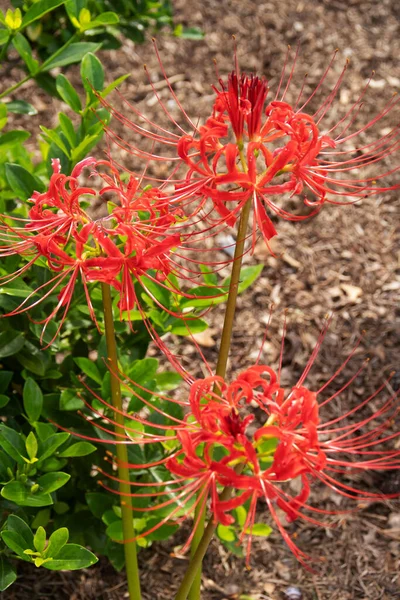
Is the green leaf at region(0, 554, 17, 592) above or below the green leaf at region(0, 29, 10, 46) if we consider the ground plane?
below

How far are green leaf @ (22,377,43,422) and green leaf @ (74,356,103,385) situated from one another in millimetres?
127

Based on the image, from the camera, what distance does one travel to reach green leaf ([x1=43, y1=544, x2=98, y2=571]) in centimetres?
165

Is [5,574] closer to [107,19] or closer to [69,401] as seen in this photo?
[69,401]

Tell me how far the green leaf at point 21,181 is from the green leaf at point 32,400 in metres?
0.49

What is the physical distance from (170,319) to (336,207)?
162 cm

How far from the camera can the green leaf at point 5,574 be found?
174 cm

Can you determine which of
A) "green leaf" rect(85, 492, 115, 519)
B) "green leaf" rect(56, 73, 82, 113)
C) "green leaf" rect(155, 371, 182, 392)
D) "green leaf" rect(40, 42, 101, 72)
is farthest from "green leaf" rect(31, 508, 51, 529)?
"green leaf" rect(40, 42, 101, 72)

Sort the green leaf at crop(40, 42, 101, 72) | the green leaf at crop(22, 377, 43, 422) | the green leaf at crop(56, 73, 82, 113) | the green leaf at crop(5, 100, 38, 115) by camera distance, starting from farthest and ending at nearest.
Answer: the green leaf at crop(5, 100, 38, 115) → the green leaf at crop(40, 42, 101, 72) → the green leaf at crop(56, 73, 82, 113) → the green leaf at crop(22, 377, 43, 422)

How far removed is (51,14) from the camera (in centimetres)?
279

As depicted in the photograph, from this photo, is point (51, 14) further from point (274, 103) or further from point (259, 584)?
point (259, 584)

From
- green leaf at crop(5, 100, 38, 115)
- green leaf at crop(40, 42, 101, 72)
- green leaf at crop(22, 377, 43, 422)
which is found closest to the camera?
green leaf at crop(22, 377, 43, 422)

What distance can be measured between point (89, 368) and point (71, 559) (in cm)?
48

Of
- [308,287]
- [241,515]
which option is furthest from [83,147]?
[308,287]

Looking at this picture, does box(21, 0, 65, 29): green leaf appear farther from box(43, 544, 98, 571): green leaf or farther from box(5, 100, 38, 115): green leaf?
box(43, 544, 98, 571): green leaf
